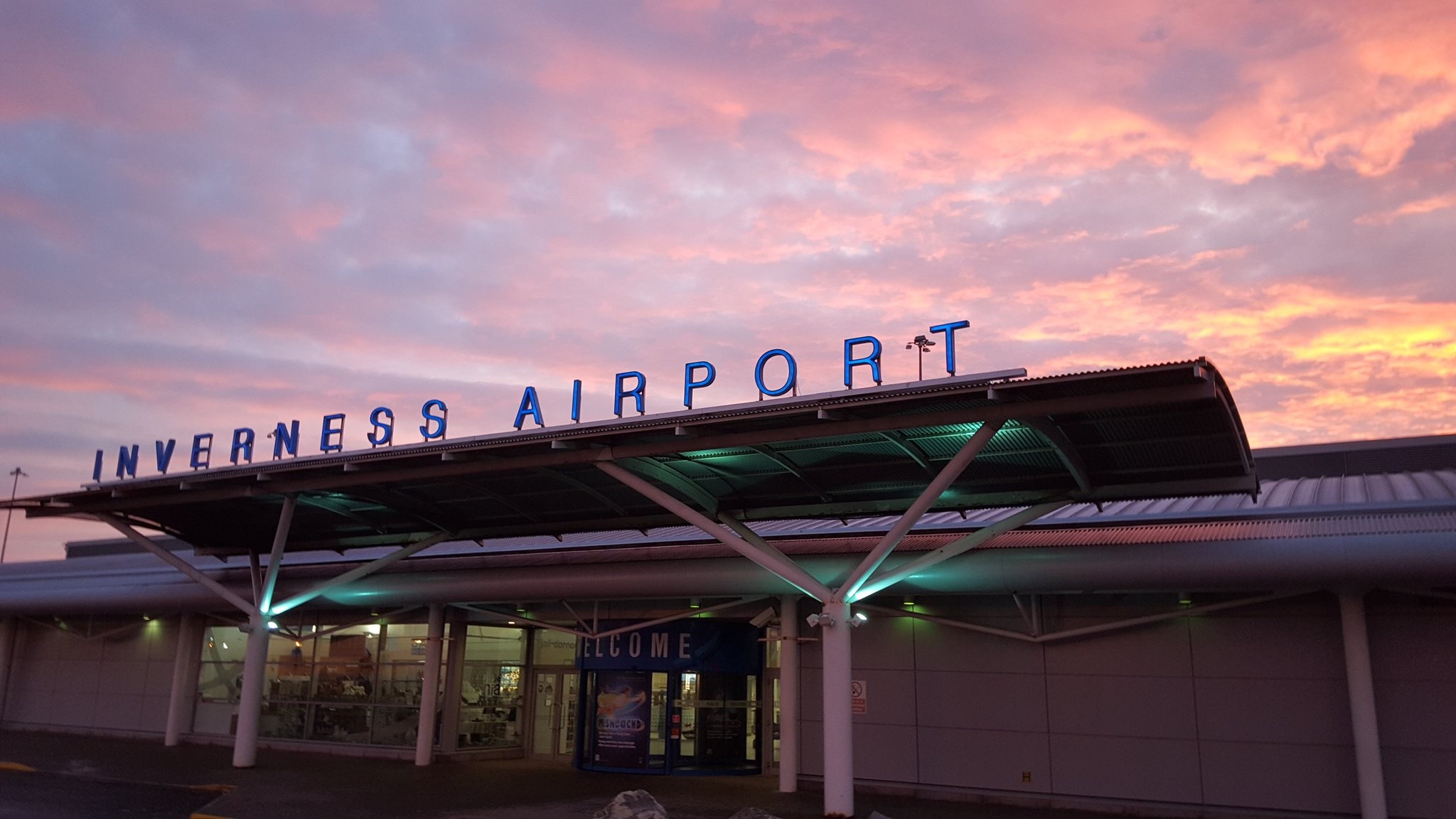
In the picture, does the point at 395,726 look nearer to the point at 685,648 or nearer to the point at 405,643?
the point at 405,643

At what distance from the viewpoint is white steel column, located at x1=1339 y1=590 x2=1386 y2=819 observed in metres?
17.8

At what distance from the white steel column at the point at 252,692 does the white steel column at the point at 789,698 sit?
1316 centimetres

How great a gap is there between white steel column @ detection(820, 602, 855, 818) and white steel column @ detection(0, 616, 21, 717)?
109 feet

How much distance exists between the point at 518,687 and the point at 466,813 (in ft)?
37.3

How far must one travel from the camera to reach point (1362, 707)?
59.6ft

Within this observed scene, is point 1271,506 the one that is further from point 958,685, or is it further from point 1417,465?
point 1417,465

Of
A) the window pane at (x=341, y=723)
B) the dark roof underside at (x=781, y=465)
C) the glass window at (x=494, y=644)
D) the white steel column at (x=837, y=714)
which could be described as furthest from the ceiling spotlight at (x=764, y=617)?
the window pane at (x=341, y=723)

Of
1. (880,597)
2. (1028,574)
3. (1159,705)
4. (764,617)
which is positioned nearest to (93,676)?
(764,617)

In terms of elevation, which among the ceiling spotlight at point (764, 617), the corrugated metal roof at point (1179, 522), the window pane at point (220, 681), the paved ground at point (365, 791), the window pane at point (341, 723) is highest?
the corrugated metal roof at point (1179, 522)

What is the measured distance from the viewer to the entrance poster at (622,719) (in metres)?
26.4

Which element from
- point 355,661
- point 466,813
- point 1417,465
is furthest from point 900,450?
point 355,661

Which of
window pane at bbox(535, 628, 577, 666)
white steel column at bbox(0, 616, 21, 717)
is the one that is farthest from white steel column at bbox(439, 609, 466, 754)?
white steel column at bbox(0, 616, 21, 717)

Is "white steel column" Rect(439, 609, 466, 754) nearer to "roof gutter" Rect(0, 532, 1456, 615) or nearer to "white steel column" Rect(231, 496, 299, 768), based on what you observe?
"roof gutter" Rect(0, 532, 1456, 615)

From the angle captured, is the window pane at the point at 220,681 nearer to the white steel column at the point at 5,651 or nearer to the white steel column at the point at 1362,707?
the white steel column at the point at 5,651
